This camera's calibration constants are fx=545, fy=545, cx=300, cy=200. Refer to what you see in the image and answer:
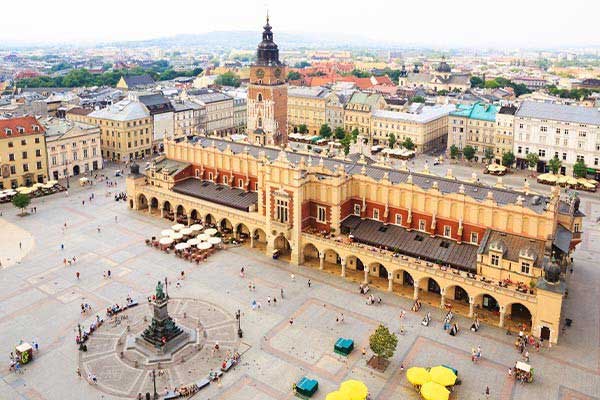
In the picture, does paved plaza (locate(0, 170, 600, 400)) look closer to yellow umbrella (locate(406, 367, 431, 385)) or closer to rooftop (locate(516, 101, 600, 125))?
yellow umbrella (locate(406, 367, 431, 385))

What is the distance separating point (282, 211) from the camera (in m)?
85.0

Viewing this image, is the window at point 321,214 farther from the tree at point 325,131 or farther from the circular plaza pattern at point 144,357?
the tree at point 325,131

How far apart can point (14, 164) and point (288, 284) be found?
76.9 metres

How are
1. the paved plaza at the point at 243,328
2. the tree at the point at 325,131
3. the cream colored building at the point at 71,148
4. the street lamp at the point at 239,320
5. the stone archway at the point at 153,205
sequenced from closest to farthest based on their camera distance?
1. the paved plaza at the point at 243,328
2. the street lamp at the point at 239,320
3. the stone archway at the point at 153,205
4. the cream colored building at the point at 71,148
5. the tree at the point at 325,131

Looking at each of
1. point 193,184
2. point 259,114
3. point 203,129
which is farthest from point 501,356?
point 203,129

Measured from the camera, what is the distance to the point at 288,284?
78312 mm

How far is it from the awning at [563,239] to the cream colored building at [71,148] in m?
108

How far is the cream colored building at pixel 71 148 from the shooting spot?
5054 inches

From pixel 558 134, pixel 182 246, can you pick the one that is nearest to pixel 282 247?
pixel 182 246

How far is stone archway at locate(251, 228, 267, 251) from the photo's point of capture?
301ft

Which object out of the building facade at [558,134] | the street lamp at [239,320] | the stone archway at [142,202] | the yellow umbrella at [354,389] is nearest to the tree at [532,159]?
the building facade at [558,134]

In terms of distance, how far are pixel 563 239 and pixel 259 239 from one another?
4737 centimetres

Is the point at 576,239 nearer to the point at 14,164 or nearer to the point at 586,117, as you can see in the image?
the point at 586,117

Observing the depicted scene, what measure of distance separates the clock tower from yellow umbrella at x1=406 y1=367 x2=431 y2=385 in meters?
82.7
